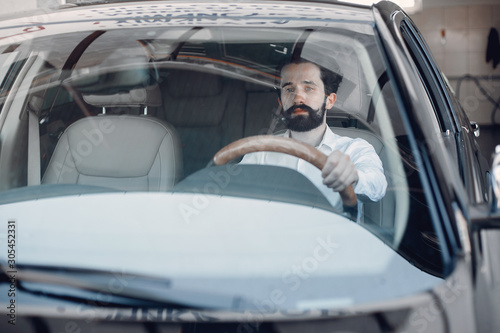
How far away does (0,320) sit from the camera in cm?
96

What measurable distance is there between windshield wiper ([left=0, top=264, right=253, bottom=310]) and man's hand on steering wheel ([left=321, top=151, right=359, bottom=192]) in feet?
1.55

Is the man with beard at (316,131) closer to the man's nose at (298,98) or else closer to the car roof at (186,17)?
the man's nose at (298,98)

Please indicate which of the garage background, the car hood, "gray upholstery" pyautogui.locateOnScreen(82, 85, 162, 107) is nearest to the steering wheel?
the car hood

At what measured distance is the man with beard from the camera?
4.80ft

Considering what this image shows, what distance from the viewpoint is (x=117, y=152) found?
5.71ft

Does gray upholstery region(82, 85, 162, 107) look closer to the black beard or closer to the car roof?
the car roof

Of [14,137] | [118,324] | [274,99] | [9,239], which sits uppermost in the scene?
[274,99]

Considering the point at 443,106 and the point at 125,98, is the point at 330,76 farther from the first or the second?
the point at 125,98

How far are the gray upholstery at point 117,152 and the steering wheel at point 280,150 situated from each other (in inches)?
10.7

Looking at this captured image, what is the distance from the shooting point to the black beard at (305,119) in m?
1.93

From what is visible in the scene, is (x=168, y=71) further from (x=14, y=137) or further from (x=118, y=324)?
(x=118, y=324)

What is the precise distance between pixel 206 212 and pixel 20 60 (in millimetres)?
1260

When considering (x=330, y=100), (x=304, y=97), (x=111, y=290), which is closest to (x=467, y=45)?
(x=330, y=100)

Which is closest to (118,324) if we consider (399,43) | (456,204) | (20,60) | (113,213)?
(113,213)
